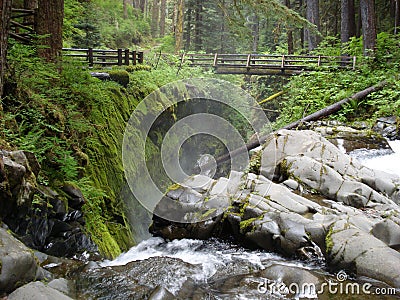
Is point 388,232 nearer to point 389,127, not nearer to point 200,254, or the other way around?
point 200,254

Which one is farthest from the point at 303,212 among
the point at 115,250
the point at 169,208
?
the point at 115,250

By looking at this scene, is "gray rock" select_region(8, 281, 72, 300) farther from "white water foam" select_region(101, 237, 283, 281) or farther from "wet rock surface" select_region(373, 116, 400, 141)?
"wet rock surface" select_region(373, 116, 400, 141)

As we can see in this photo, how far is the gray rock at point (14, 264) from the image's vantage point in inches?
115

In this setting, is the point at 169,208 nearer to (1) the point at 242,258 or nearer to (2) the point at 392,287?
(1) the point at 242,258

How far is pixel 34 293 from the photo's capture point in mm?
2916

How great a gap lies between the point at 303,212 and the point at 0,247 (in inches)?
211

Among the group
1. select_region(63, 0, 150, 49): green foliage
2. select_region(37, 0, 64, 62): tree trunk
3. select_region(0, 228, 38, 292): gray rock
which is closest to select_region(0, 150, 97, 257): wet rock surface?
select_region(0, 228, 38, 292): gray rock

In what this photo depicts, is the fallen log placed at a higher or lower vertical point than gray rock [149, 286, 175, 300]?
higher

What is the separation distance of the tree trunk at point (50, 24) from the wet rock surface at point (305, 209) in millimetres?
4101

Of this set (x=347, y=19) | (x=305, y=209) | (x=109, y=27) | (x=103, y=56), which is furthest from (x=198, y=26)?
(x=305, y=209)

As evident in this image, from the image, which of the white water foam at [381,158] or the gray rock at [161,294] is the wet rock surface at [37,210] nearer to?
the gray rock at [161,294]

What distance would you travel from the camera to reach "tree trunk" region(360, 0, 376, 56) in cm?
1684
